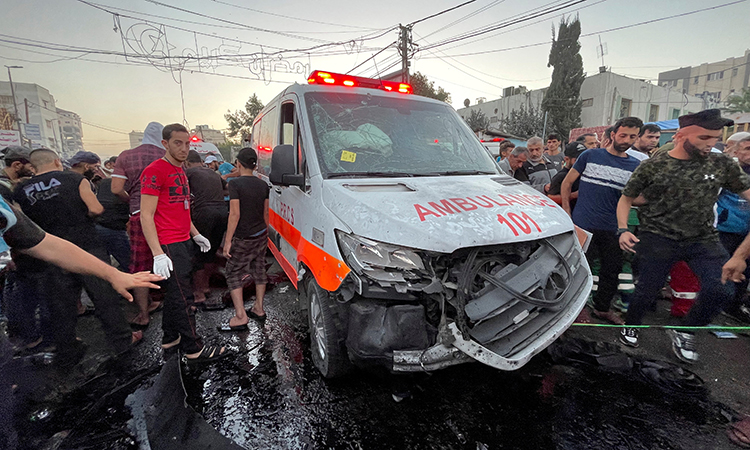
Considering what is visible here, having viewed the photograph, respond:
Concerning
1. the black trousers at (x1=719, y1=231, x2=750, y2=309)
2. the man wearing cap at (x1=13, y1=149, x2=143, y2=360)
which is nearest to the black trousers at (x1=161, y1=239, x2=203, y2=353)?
the man wearing cap at (x1=13, y1=149, x2=143, y2=360)

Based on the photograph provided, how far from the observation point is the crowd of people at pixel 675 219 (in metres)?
2.82

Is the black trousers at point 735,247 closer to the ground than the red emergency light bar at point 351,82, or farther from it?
closer to the ground

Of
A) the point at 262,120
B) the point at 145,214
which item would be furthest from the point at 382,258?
the point at 262,120

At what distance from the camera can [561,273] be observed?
223cm

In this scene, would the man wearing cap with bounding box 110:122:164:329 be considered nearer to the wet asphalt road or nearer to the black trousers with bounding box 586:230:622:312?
the wet asphalt road

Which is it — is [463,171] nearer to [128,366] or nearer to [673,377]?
[673,377]

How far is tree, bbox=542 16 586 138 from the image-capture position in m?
26.6

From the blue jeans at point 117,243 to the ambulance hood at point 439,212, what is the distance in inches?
122

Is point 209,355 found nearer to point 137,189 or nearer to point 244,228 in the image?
point 244,228

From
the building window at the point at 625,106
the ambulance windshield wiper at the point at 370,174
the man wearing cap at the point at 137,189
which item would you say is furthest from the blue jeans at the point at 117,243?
the building window at the point at 625,106

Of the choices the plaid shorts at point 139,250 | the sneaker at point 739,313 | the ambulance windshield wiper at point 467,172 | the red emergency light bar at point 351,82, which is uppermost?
the red emergency light bar at point 351,82

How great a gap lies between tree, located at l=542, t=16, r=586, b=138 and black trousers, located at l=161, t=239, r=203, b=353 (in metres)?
28.9

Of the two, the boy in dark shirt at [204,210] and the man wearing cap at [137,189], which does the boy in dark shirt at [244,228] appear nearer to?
the man wearing cap at [137,189]

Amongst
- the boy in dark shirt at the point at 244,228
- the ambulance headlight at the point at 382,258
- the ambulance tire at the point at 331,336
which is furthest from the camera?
the boy in dark shirt at the point at 244,228
